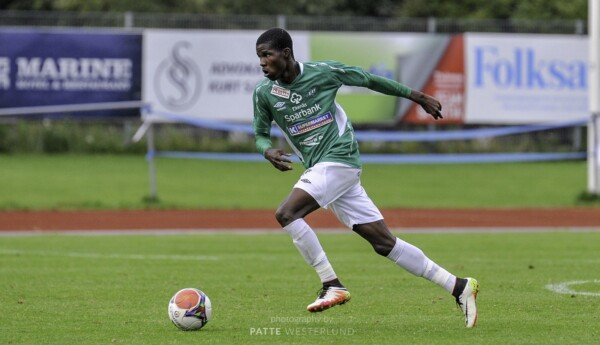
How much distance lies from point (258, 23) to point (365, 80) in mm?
22827

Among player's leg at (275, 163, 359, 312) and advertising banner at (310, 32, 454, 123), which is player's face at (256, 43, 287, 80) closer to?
player's leg at (275, 163, 359, 312)

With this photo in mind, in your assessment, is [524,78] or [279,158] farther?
[524,78]

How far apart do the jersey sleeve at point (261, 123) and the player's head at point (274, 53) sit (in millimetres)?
295

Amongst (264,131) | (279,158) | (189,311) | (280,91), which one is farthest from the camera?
(264,131)

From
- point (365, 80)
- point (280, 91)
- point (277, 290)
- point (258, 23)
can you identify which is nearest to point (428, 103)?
point (365, 80)

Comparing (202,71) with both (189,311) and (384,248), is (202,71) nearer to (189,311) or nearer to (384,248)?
(384,248)

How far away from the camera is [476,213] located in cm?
2173

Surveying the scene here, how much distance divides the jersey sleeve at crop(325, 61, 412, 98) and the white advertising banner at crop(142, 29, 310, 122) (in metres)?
20.9

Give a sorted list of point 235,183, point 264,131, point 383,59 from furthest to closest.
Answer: point 383,59, point 235,183, point 264,131

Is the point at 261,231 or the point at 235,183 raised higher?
the point at 261,231

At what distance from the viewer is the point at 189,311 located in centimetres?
855

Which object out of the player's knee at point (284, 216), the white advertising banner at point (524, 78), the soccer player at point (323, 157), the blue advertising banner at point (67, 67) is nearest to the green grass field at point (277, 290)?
the soccer player at point (323, 157)

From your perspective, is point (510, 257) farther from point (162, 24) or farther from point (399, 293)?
point (162, 24)

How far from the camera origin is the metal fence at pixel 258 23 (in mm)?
30828
